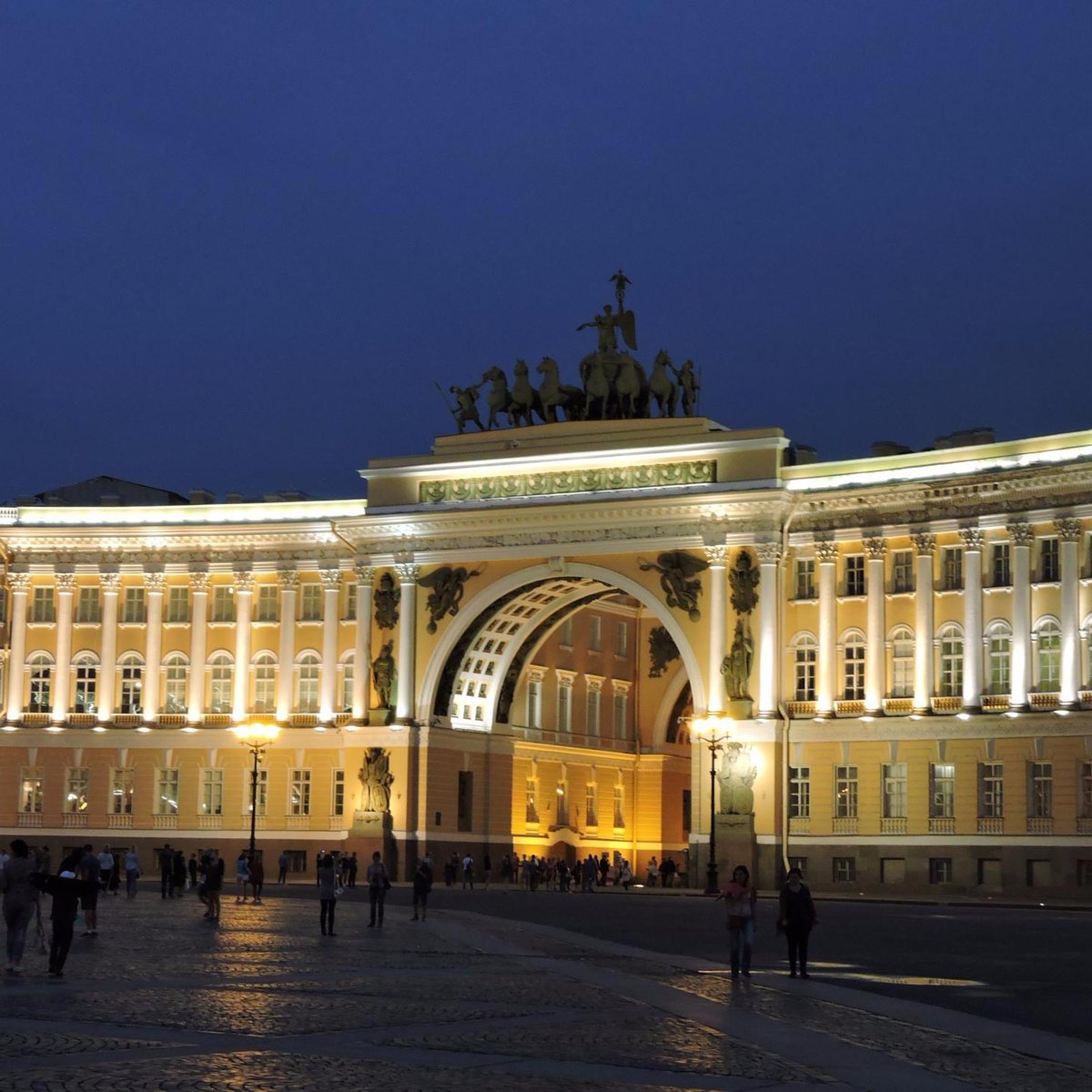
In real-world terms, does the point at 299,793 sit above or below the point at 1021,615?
below

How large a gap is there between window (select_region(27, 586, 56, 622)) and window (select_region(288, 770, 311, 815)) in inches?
472

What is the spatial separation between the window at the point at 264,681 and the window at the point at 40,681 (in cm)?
833

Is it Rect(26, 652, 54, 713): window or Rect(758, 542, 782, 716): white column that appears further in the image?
Rect(26, 652, 54, 713): window

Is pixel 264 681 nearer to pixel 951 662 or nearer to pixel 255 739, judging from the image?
pixel 255 739

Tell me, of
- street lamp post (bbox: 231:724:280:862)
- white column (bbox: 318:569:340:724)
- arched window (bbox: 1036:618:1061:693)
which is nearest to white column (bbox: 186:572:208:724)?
street lamp post (bbox: 231:724:280:862)

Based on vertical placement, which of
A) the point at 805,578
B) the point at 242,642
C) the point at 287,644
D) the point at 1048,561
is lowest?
the point at 287,644

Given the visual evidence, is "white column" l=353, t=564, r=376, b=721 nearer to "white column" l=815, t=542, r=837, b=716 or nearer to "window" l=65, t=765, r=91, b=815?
"window" l=65, t=765, r=91, b=815

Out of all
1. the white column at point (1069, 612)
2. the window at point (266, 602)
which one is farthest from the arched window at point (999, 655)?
the window at point (266, 602)

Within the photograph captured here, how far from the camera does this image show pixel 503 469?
240ft

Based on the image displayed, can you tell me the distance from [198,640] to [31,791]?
887 centimetres

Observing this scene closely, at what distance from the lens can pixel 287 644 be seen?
3036 inches

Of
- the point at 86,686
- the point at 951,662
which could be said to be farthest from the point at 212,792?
the point at 951,662

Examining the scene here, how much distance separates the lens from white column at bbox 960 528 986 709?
63.9 meters

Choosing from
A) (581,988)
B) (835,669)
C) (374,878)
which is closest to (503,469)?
(835,669)
